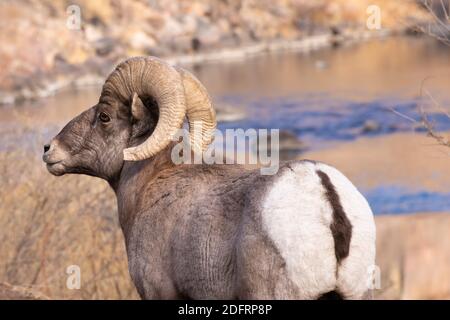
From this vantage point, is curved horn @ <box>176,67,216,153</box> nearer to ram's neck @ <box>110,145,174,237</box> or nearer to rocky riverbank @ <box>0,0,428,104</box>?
ram's neck @ <box>110,145,174,237</box>

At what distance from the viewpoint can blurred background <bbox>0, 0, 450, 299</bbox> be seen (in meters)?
12.8

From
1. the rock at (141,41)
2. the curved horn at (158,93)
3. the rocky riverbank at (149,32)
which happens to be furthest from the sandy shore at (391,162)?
the rock at (141,41)

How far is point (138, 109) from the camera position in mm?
7777

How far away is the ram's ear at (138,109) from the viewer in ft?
25.4

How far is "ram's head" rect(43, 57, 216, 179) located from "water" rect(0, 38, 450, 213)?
183 inches

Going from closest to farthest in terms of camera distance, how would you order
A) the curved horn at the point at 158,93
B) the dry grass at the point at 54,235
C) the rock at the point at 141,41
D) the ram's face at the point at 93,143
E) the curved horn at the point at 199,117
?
the curved horn at the point at 158,93 < the curved horn at the point at 199,117 < the ram's face at the point at 93,143 < the dry grass at the point at 54,235 < the rock at the point at 141,41

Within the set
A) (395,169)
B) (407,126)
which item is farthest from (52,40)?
(395,169)

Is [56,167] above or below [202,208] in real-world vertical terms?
above

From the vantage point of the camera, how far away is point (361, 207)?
6.39m

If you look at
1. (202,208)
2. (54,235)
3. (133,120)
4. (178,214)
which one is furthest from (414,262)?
(202,208)

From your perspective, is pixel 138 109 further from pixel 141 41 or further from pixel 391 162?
pixel 141 41

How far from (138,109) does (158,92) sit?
346 mm

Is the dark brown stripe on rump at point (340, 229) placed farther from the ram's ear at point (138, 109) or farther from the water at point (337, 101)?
the water at point (337, 101)
